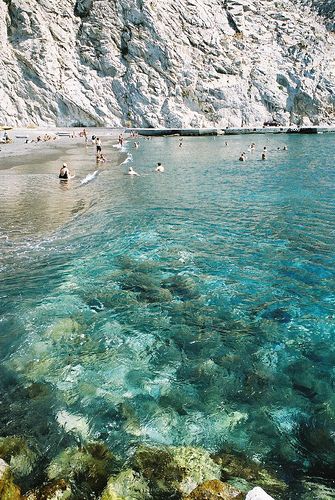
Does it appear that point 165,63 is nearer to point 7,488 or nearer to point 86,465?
point 86,465

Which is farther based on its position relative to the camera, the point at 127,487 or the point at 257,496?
the point at 127,487

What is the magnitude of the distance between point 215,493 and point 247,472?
3.44 feet

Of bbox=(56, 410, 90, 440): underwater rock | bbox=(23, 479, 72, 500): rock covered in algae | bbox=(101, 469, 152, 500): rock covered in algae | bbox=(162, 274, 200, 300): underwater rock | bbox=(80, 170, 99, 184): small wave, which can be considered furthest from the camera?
bbox=(80, 170, 99, 184): small wave

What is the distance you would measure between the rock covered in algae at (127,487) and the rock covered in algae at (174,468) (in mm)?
95

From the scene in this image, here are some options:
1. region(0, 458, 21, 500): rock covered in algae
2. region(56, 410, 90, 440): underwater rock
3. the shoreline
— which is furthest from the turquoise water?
the shoreline

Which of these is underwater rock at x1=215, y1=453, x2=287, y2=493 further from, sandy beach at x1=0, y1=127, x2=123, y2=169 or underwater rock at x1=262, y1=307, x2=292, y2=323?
sandy beach at x1=0, y1=127, x2=123, y2=169

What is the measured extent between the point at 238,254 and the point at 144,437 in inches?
314

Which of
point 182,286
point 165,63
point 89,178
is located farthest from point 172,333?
point 165,63

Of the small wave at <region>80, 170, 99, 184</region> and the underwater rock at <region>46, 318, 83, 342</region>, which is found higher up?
the small wave at <region>80, 170, 99, 184</region>

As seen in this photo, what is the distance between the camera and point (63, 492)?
430 cm

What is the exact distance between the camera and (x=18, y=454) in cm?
496

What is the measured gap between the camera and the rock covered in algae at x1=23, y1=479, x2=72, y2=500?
13.6ft

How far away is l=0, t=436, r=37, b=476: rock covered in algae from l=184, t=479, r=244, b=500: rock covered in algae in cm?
225

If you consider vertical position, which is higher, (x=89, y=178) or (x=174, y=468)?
(x=89, y=178)
